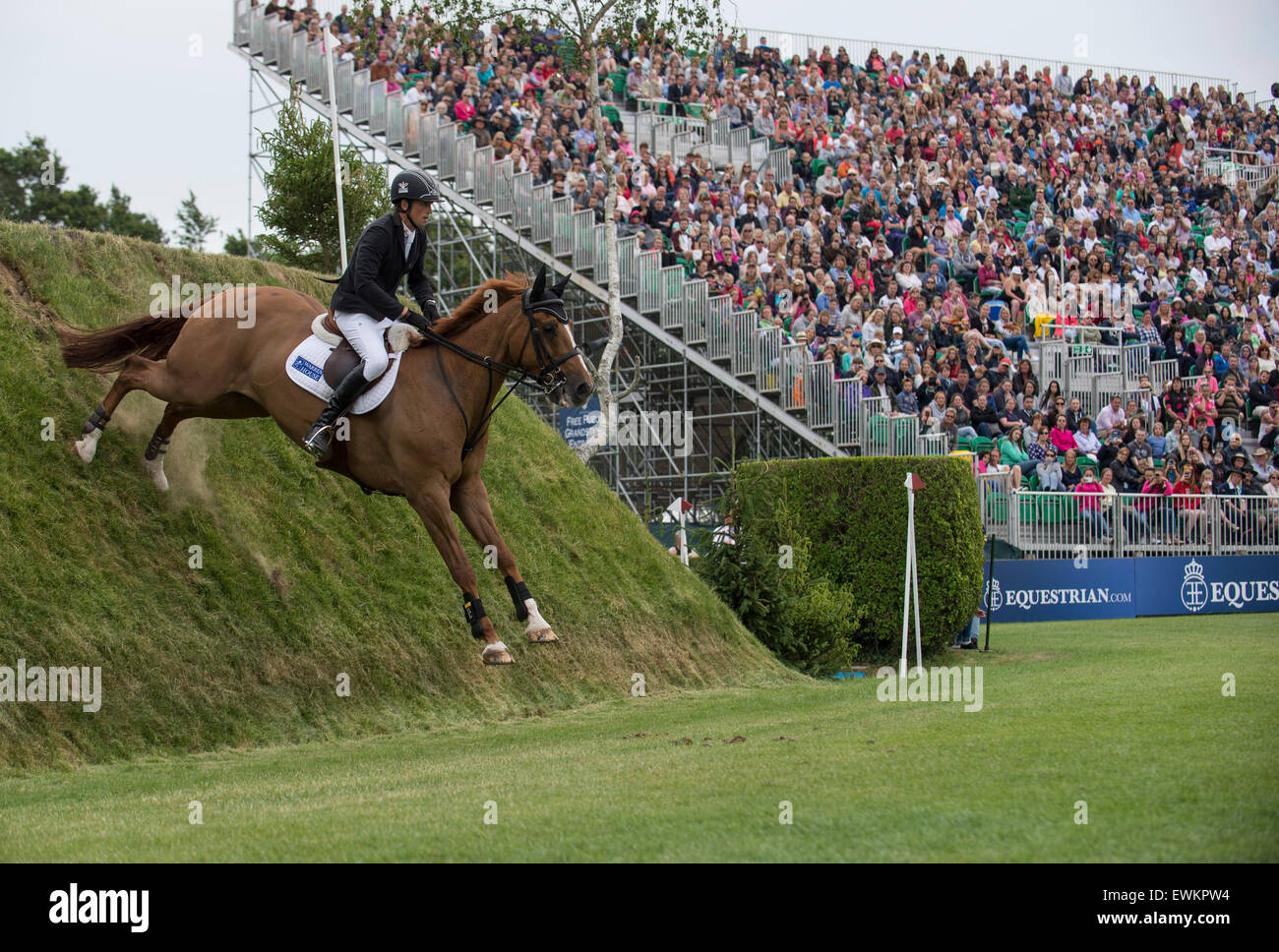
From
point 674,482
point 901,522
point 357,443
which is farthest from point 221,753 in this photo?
point 674,482

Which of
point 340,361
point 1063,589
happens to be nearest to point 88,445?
point 340,361

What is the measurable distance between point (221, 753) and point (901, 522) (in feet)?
31.7

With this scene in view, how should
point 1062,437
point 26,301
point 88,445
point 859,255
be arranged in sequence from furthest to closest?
point 859,255
point 1062,437
point 26,301
point 88,445

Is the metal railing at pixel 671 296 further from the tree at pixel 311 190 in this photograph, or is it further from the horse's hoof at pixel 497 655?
the horse's hoof at pixel 497 655

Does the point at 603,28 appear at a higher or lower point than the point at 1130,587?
higher

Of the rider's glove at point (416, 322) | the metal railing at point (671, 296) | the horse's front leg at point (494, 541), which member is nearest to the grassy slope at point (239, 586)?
the horse's front leg at point (494, 541)

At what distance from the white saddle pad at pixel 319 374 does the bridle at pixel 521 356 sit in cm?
44

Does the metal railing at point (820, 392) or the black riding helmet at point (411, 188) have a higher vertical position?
the black riding helmet at point (411, 188)

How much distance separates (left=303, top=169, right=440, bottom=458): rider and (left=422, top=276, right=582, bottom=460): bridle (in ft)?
1.44

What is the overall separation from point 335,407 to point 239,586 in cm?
261

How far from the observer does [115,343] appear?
12.1 m

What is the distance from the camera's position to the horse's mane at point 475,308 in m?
11.1

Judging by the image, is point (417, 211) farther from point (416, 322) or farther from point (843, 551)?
point (843, 551)
